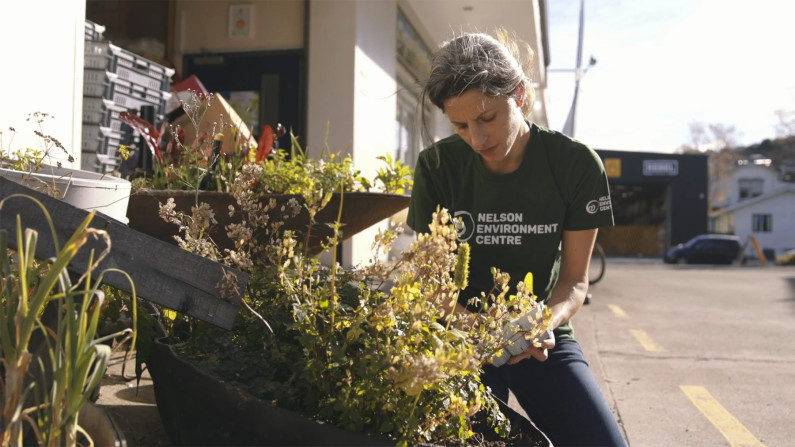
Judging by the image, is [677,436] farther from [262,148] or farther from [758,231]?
[758,231]

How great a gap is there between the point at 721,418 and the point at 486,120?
2.68 m

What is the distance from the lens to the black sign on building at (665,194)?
153 feet

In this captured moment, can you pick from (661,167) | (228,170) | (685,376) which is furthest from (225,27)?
(661,167)

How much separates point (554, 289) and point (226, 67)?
538cm

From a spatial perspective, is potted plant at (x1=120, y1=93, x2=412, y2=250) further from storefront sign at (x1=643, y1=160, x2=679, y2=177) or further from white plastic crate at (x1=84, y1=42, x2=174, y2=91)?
storefront sign at (x1=643, y1=160, x2=679, y2=177)

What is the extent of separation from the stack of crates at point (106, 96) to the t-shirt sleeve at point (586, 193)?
263 cm

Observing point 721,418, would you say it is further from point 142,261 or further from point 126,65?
point 126,65

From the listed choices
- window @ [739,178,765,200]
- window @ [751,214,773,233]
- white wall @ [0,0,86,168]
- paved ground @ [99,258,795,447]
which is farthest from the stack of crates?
window @ [739,178,765,200]

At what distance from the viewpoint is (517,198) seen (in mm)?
2365

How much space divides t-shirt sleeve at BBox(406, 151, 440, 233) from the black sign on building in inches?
1802

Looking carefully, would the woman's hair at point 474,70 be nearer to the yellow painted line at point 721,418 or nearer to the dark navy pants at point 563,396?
the dark navy pants at point 563,396

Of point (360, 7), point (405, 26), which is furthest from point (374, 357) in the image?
point (405, 26)

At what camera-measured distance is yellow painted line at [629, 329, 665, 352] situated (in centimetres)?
637

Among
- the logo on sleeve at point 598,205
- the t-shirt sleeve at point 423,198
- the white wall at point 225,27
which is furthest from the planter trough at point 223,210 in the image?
the white wall at point 225,27
